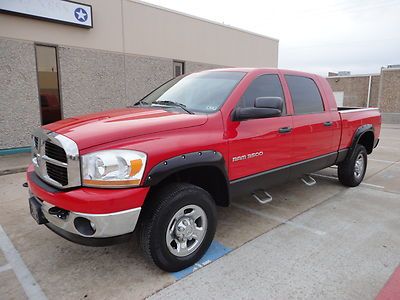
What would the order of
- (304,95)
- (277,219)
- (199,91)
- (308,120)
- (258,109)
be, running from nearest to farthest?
1. (258,109)
2. (199,91)
3. (277,219)
4. (308,120)
5. (304,95)

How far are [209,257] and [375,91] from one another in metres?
28.2

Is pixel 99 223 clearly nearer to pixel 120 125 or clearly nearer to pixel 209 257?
pixel 120 125

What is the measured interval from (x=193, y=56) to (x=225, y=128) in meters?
10.0

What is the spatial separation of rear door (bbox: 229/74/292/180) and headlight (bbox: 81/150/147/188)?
113 cm

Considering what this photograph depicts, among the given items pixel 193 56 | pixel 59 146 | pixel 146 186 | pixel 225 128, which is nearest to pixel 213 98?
pixel 225 128

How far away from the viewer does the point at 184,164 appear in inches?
107

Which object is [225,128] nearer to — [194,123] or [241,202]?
[194,123]

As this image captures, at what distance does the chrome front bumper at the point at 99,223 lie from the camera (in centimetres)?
→ 236

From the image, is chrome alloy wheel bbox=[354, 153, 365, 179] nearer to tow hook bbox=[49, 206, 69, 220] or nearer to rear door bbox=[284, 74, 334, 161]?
rear door bbox=[284, 74, 334, 161]

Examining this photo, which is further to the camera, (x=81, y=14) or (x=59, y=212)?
(x=81, y=14)

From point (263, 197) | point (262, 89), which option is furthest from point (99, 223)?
point (263, 197)

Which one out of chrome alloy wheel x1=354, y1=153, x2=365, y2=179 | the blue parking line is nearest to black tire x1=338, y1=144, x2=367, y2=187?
chrome alloy wheel x1=354, y1=153, x2=365, y2=179

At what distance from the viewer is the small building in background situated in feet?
70.1

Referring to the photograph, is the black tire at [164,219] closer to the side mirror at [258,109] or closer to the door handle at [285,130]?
the side mirror at [258,109]
